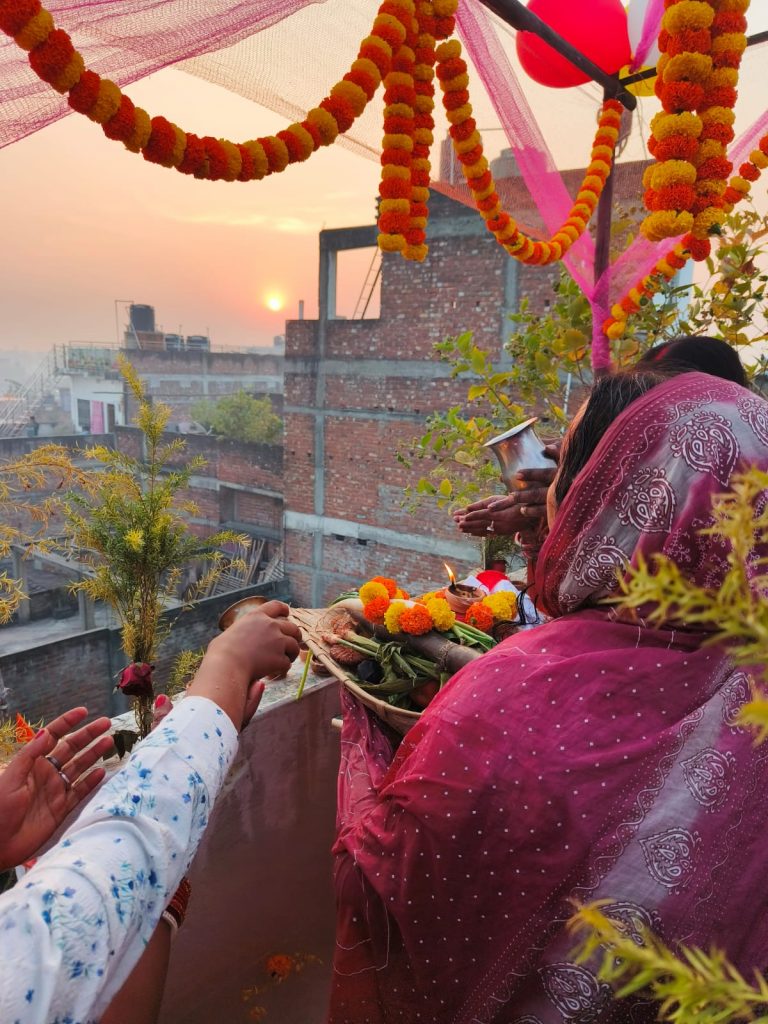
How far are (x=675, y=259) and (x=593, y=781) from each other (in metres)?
2.12

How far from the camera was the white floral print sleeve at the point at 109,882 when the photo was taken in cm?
55

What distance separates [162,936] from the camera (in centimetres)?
98

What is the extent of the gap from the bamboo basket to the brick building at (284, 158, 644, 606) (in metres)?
8.09

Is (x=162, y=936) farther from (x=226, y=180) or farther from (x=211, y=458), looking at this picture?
(x=211, y=458)

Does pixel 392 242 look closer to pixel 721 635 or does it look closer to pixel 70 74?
pixel 70 74

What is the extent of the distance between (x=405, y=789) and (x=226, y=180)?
1.24 metres

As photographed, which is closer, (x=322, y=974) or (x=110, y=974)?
(x=110, y=974)

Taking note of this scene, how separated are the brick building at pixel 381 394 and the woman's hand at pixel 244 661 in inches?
361

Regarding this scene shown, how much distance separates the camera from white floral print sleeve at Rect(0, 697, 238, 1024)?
550mm

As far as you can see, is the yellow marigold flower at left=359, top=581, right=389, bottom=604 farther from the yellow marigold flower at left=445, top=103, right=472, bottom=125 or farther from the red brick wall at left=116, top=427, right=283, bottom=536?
the red brick wall at left=116, top=427, right=283, bottom=536

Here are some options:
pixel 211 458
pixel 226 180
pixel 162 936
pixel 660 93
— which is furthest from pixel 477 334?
pixel 162 936

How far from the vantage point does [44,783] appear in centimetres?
94

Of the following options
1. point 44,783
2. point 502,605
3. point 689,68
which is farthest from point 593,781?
point 689,68

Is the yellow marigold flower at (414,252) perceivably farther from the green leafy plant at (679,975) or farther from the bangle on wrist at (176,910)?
the green leafy plant at (679,975)
